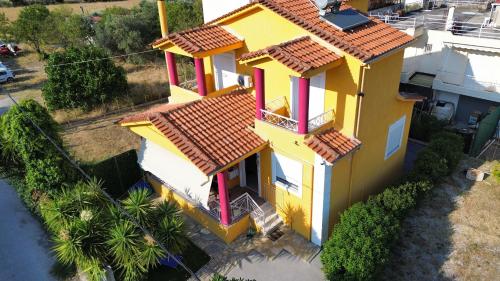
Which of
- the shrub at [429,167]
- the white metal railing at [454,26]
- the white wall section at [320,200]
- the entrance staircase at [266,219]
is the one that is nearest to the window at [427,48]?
the white metal railing at [454,26]

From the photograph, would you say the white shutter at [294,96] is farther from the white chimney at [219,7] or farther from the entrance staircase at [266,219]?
the white chimney at [219,7]

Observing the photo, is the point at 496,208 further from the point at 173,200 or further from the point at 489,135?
the point at 173,200

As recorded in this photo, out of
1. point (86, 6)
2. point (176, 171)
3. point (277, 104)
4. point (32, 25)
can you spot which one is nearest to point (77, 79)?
point (176, 171)

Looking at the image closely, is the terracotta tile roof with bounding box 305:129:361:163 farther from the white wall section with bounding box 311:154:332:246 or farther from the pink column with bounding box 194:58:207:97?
the pink column with bounding box 194:58:207:97

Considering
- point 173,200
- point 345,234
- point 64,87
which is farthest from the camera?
point 64,87

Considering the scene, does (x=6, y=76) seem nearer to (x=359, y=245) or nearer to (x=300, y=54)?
(x=300, y=54)

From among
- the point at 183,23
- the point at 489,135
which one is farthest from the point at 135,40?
the point at 489,135
